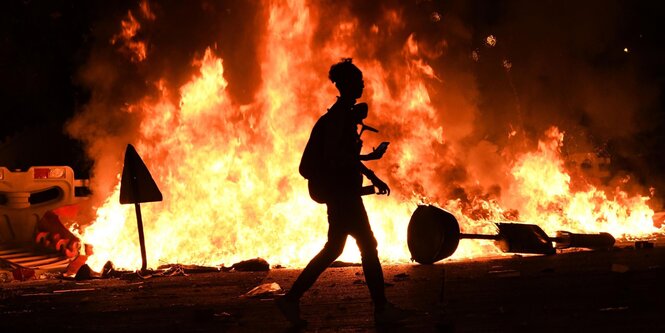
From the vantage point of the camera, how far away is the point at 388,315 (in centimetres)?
500

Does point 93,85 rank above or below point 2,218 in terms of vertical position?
above

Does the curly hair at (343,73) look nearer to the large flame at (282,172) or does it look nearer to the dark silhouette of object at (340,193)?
the dark silhouette of object at (340,193)

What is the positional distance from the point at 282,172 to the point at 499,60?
36.0ft

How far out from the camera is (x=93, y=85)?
17.7m

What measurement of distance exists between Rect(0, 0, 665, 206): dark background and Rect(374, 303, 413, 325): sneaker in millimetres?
15103

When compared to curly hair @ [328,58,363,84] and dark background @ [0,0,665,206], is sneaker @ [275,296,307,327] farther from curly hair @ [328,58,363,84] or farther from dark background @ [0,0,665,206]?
dark background @ [0,0,665,206]

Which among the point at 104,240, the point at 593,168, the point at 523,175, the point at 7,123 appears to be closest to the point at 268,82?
the point at 104,240

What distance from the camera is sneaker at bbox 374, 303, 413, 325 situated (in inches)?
197

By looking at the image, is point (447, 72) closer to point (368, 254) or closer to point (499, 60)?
point (499, 60)

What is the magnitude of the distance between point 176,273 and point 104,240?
2.64 meters

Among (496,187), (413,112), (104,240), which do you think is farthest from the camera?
(496,187)

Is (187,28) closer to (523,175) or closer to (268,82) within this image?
(268,82)

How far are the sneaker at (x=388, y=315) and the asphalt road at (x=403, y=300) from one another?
0.25ft

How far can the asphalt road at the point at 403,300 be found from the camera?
502 centimetres
